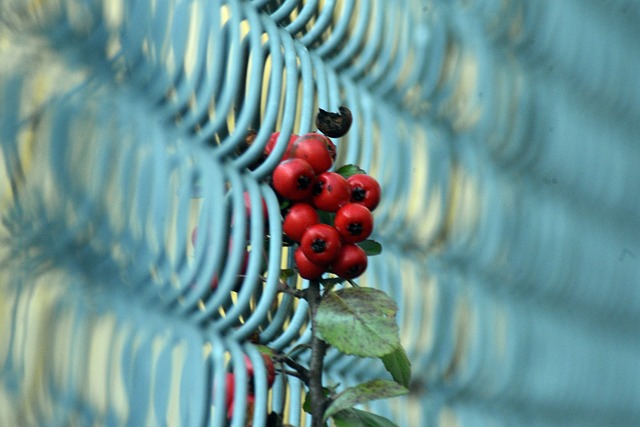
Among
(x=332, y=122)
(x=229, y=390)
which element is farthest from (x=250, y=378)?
(x=332, y=122)

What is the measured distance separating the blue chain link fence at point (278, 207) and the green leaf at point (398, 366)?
1.7 inches

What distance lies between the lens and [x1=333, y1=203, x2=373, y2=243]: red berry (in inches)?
15.7

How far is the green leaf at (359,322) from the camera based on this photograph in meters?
0.37

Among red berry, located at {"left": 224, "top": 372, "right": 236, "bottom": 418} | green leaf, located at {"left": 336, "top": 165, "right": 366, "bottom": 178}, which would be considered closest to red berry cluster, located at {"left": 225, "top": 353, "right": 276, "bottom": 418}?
red berry, located at {"left": 224, "top": 372, "right": 236, "bottom": 418}

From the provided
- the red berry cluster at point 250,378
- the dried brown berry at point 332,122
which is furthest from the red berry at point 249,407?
the dried brown berry at point 332,122

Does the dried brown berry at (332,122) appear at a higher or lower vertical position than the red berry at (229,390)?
higher

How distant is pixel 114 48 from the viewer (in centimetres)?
50

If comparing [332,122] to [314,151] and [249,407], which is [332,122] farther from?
[249,407]

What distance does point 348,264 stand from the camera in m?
0.40

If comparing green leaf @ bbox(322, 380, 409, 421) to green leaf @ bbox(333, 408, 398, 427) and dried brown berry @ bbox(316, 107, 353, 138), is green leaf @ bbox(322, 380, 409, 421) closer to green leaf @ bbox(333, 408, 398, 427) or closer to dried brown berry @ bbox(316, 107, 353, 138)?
green leaf @ bbox(333, 408, 398, 427)

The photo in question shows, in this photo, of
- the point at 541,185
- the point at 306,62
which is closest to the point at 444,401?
the point at 541,185

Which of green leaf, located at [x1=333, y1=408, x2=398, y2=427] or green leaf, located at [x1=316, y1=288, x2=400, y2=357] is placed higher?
green leaf, located at [x1=316, y1=288, x2=400, y2=357]

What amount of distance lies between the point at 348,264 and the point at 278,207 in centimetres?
4

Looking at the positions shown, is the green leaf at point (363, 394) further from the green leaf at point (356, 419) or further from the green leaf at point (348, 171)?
the green leaf at point (348, 171)
